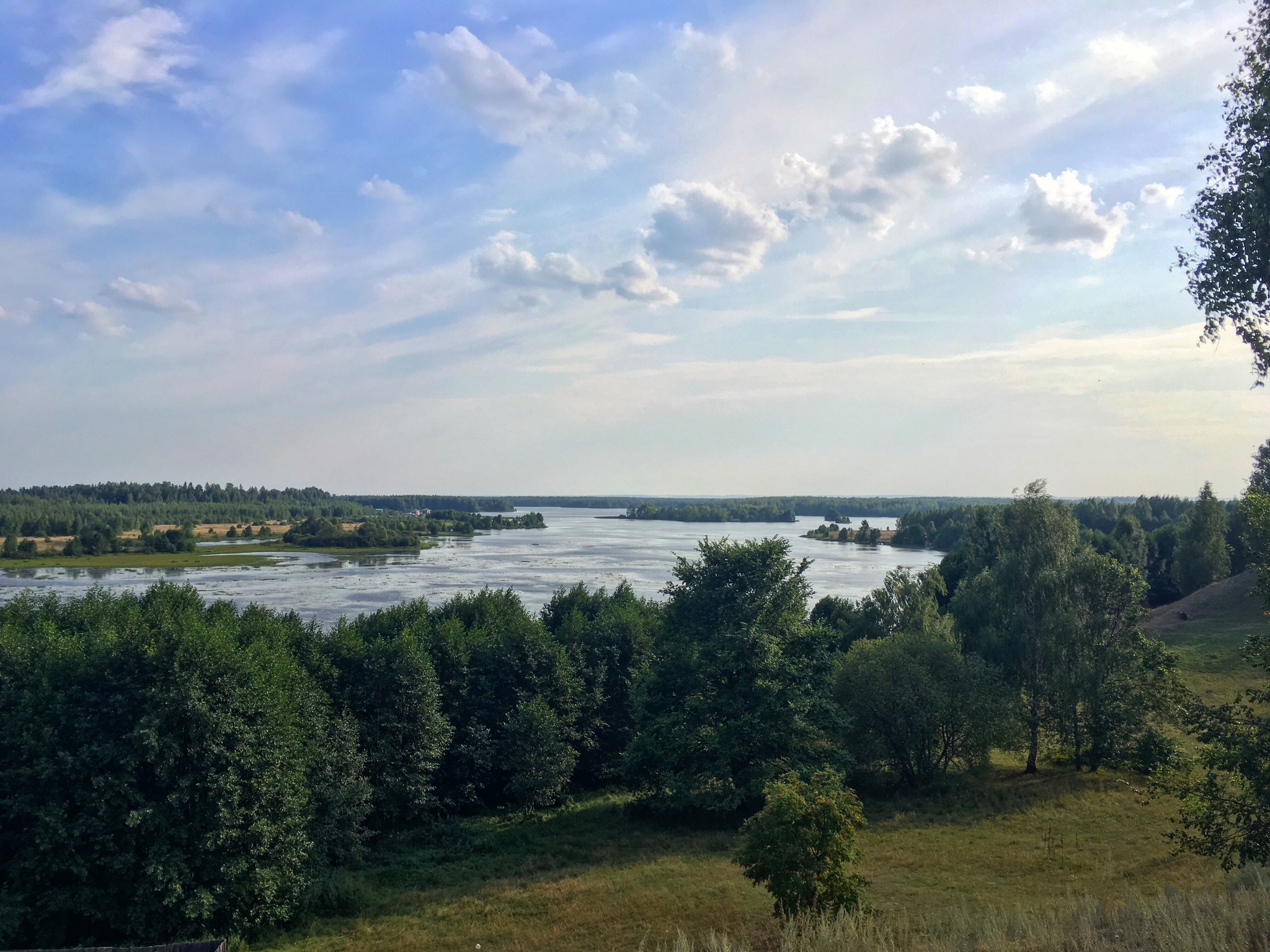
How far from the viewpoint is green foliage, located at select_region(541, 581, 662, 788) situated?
35750 mm

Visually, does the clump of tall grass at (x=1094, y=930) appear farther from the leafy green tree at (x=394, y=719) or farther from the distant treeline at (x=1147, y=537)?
the distant treeline at (x=1147, y=537)

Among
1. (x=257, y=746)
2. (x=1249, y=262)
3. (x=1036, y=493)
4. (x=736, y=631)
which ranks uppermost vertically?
(x=1249, y=262)

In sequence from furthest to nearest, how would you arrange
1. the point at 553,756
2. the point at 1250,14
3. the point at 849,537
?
the point at 849,537
the point at 553,756
the point at 1250,14

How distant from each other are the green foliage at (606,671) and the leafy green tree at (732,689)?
249 inches

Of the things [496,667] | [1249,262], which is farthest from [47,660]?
[1249,262]

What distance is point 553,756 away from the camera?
30219 mm

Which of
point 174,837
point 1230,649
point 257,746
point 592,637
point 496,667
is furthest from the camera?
point 1230,649

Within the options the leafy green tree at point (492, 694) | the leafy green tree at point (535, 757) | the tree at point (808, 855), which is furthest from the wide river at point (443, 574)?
the tree at point (808, 855)

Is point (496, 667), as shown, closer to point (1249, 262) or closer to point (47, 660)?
point (47, 660)

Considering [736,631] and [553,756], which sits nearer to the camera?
[736,631]

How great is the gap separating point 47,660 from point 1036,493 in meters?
38.6

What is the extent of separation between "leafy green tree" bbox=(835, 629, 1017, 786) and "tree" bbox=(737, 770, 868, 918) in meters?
16.7

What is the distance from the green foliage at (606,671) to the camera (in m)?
35.8

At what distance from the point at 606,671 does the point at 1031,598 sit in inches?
781
